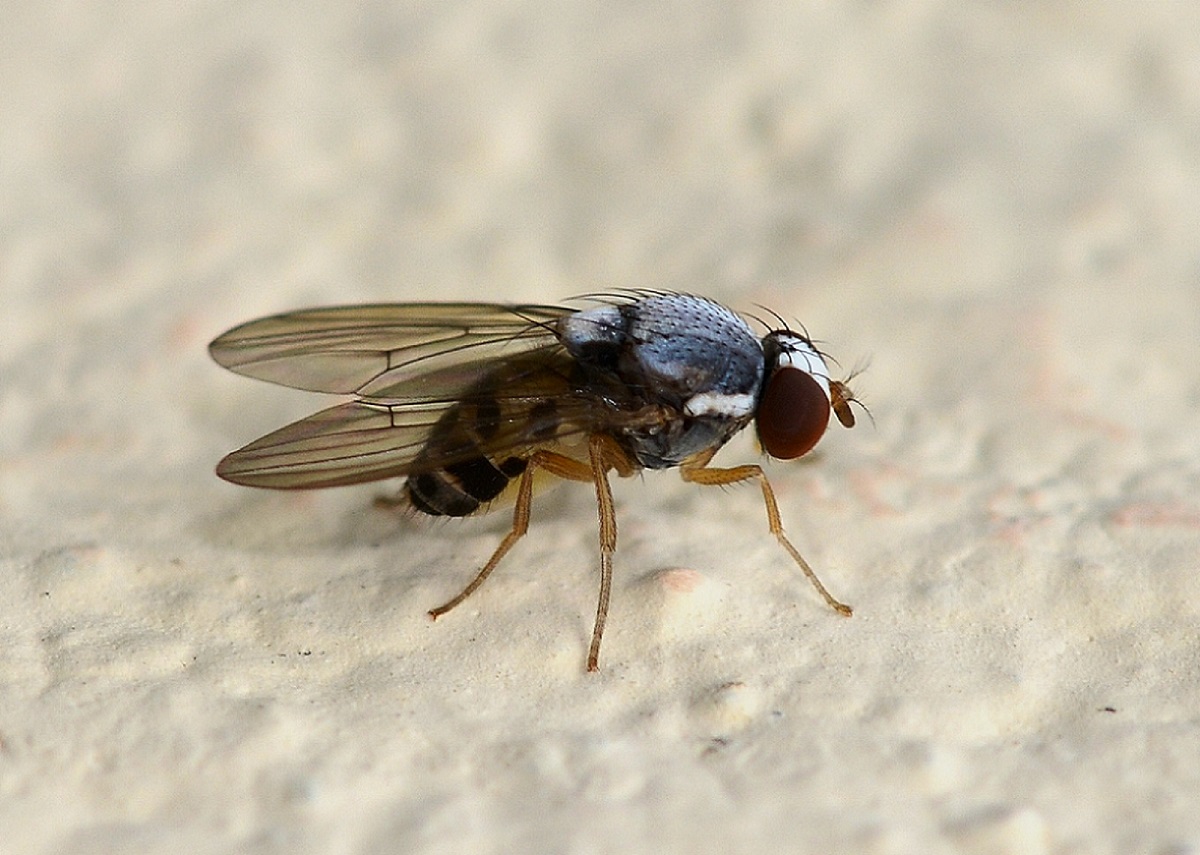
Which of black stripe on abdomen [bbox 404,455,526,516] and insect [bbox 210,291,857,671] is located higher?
insect [bbox 210,291,857,671]

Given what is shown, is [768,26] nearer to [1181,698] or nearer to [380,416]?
[380,416]

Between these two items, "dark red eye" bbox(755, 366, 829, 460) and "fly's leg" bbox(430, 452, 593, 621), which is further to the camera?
"dark red eye" bbox(755, 366, 829, 460)

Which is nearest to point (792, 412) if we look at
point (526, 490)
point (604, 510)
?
point (604, 510)

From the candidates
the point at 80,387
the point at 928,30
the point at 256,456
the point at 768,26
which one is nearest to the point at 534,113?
the point at 768,26

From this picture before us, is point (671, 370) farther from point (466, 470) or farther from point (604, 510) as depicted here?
point (466, 470)

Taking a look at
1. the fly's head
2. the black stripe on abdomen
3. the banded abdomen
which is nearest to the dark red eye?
the fly's head

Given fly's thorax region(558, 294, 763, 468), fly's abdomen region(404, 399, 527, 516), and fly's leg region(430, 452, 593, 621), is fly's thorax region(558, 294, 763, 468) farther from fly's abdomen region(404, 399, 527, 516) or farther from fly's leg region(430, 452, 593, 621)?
fly's abdomen region(404, 399, 527, 516)

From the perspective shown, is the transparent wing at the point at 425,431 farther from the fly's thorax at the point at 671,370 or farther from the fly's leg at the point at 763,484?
the fly's leg at the point at 763,484
